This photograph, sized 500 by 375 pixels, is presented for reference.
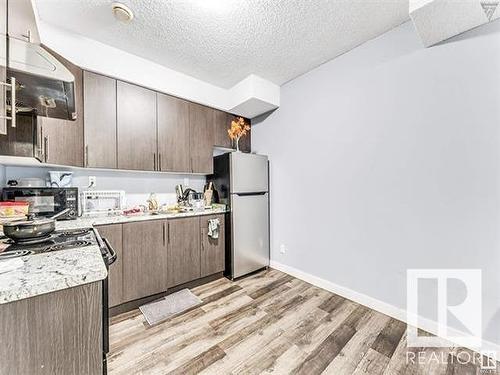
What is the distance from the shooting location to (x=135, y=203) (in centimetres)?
253

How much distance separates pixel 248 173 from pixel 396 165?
62.3 inches

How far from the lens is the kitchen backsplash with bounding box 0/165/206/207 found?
6.39 ft

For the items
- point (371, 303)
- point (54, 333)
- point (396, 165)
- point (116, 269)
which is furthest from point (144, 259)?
point (396, 165)

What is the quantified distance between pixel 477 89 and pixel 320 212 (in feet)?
5.22

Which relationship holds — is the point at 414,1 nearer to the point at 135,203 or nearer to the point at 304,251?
the point at 304,251

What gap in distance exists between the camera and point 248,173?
8.96 feet

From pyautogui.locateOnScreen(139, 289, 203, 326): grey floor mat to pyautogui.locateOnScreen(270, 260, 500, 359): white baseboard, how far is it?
124cm

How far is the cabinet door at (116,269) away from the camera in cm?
186

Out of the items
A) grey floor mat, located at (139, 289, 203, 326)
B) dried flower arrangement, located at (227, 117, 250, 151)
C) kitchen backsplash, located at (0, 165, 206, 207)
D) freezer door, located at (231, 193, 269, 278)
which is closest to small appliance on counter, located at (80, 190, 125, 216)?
kitchen backsplash, located at (0, 165, 206, 207)

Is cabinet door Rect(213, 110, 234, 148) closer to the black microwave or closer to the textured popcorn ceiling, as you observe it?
the textured popcorn ceiling

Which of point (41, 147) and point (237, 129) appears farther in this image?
point (237, 129)

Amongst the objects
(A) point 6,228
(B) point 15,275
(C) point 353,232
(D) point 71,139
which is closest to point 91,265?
(B) point 15,275

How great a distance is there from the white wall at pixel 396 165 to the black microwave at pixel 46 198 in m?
2.33

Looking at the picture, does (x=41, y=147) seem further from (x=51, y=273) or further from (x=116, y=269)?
(x=51, y=273)
